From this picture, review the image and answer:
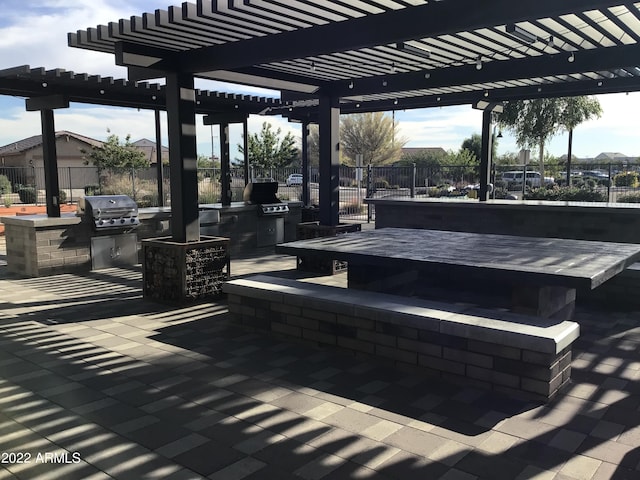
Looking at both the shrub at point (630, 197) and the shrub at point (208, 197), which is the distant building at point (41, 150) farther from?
the shrub at point (630, 197)

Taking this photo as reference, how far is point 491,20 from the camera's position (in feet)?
14.5

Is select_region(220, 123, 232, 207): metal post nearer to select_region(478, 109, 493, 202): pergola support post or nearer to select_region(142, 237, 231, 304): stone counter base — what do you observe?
select_region(142, 237, 231, 304): stone counter base

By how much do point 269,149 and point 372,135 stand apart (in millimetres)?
18841

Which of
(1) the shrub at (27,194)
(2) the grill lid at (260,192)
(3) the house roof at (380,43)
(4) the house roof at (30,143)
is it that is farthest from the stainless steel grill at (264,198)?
(4) the house roof at (30,143)

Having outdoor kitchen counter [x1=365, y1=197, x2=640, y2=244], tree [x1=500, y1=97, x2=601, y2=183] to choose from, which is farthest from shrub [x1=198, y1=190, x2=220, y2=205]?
tree [x1=500, y1=97, x2=601, y2=183]

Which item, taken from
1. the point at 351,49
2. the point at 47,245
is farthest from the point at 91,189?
the point at 351,49

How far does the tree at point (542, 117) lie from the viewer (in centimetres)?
2447

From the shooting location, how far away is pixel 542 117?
25.2 metres

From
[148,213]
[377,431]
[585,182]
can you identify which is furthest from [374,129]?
[377,431]

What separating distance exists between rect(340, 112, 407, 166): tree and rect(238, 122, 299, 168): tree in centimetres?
1672

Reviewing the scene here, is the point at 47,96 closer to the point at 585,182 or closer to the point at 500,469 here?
the point at 500,469

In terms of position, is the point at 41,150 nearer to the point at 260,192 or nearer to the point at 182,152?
the point at 260,192

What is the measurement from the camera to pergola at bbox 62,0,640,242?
4.88m

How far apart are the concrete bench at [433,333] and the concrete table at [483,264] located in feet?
1.08
